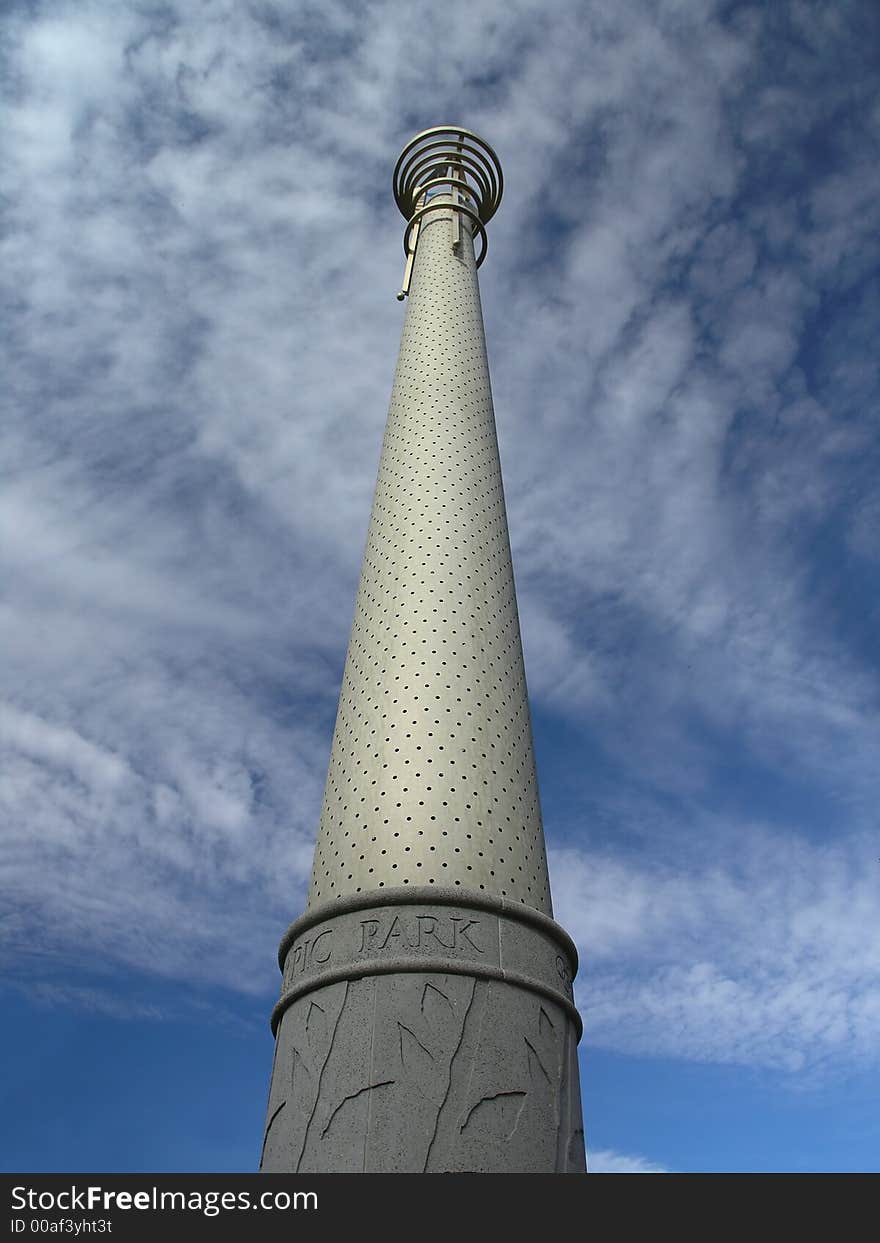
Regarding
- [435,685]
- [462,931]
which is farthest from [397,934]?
[435,685]

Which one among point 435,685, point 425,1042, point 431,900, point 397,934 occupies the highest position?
point 435,685

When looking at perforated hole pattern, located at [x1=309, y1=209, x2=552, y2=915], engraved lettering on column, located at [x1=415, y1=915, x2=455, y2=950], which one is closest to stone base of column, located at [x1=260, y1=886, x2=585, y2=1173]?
engraved lettering on column, located at [x1=415, y1=915, x2=455, y2=950]

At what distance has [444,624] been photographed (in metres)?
10.5

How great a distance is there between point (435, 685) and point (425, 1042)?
368 cm

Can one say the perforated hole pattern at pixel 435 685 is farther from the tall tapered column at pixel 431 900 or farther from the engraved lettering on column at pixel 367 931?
the engraved lettering on column at pixel 367 931

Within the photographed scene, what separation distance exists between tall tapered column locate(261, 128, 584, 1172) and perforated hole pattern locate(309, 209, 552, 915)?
0.9 inches

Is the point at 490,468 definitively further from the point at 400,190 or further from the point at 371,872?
the point at 400,190

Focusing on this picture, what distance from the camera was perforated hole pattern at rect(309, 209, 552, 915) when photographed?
8.62m

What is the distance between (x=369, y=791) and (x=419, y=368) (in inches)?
296

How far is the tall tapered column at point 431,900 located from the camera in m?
7.03

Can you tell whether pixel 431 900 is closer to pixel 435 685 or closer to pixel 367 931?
pixel 367 931

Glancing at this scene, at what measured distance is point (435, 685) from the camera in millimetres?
9797

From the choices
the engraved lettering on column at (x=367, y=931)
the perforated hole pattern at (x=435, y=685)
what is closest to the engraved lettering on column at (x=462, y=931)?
the perforated hole pattern at (x=435, y=685)
